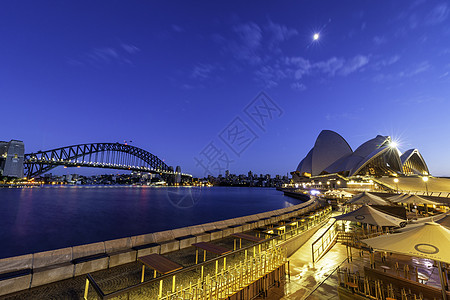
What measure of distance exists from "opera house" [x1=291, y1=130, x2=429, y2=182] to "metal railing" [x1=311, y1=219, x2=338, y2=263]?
53.1 m

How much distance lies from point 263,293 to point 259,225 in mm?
6840

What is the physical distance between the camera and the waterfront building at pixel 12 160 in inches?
3273

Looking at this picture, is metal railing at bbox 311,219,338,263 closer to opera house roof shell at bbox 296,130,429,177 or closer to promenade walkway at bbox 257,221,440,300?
promenade walkway at bbox 257,221,440,300

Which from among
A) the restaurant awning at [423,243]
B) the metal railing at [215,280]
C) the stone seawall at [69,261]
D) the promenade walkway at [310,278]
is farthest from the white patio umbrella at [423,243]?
the stone seawall at [69,261]

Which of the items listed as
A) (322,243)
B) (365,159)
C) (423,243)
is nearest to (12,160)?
(322,243)

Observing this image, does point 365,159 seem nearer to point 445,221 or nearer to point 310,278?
point 445,221

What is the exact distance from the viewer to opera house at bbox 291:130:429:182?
53.4m

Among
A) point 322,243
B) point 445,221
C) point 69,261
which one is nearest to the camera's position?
point 69,261

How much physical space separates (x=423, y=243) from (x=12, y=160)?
402 ft

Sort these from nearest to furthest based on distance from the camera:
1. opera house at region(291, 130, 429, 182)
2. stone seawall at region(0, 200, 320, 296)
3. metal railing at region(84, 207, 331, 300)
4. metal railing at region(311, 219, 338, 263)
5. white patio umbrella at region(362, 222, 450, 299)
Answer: metal railing at region(84, 207, 331, 300)
white patio umbrella at region(362, 222, 450, 299)
stone seawall at region(0, 200, 320, 296)
metal railing at region(311, 219, 338, 263)
opera house at region(291, 130, 429, 182)

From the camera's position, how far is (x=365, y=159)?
175 ft

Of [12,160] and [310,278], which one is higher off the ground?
[12,160]

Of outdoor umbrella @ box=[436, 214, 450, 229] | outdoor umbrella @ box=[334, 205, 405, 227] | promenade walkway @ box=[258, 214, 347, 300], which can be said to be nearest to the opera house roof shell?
outdoor umbrella @ box=[334, 205, 405, 227]

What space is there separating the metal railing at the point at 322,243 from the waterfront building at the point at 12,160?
11944 centimetres
